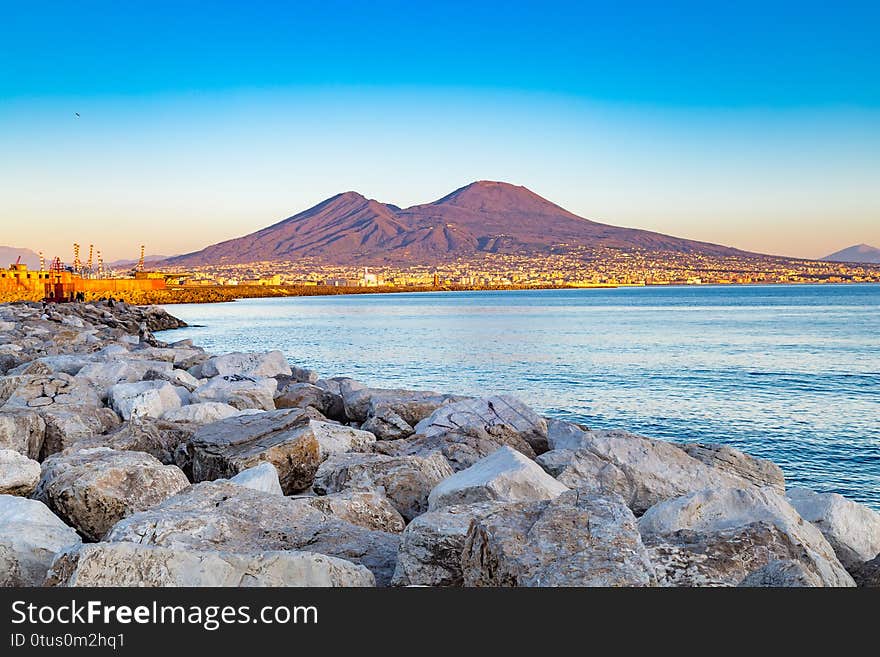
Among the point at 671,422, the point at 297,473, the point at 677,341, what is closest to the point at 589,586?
the point at 297,473

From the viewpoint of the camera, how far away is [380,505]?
514 cm

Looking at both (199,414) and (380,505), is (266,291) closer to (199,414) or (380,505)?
(199,414)

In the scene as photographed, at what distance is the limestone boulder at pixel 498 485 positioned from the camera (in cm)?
501

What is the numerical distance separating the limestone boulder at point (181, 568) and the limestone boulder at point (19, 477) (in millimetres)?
2210

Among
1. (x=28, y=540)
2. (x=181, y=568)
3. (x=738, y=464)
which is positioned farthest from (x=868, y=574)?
(x=28, y=540)

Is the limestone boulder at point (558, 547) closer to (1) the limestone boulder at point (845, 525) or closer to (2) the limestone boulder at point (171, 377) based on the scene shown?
(1) the limestone boulder at point (845, 525)

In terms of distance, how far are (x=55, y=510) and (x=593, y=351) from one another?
2513 cm

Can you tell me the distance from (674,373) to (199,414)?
16321 mm

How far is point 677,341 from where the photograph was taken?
110 feet

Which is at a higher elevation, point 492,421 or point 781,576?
point 781,576

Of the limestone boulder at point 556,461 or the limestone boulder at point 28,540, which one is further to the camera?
the limestone boulder at point 556,461

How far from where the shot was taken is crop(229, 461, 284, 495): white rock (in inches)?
205

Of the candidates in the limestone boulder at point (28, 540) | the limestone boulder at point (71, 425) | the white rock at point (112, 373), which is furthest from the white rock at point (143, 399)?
the limestone boulder at point (28, 540)

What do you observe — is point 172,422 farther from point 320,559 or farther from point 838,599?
point 838,599
